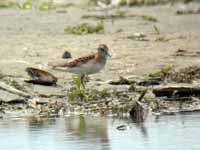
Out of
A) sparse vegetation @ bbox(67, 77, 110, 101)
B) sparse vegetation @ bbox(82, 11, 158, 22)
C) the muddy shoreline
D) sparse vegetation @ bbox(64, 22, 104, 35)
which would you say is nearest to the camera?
the muddy shoreline

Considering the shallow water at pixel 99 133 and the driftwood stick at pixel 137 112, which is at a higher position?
the driftwood stick at pixel 137 112

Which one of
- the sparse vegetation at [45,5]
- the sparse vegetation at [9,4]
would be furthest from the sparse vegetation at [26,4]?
the sparse vegetation at [45,5]

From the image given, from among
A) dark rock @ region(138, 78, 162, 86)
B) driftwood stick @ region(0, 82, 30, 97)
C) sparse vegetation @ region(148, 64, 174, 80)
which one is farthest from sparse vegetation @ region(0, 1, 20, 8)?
driftwood stick @ region(0, 82, 30, 97)

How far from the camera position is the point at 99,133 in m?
11.0

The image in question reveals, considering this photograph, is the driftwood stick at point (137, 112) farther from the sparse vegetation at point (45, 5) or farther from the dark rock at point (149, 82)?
the sparse vegetation at point (45, 5)

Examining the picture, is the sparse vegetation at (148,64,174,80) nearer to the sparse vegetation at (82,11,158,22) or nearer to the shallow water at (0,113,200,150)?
the shallow water at (0,113,200,150)

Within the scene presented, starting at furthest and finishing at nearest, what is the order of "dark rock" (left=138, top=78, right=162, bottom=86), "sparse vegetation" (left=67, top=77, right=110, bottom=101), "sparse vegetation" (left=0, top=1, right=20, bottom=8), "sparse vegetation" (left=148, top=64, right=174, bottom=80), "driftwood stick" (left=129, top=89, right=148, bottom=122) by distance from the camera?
"sparse vegetation" (left=0, top=1, right=20, bottom=8) → "sparse vegetation" (left=148, top=64, right=174, bottom=80) → "dark rock" (left=138, top=78, right=162, bottom=86) → "sparse vegetation" (left=67, top=77, right=110, bottom=101) → "driftwood stick" (left=129, top=89, right=148, bottom=122)

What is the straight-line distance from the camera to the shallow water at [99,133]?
1029 cm

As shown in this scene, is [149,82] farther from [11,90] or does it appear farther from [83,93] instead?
[11,90]

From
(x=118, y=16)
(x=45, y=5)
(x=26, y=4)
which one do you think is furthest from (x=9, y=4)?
(x=118, y=16)

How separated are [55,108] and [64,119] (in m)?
0.56

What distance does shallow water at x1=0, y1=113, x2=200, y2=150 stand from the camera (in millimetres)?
10289

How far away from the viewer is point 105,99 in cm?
1296

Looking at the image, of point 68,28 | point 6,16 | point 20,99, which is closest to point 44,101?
point 20,99
